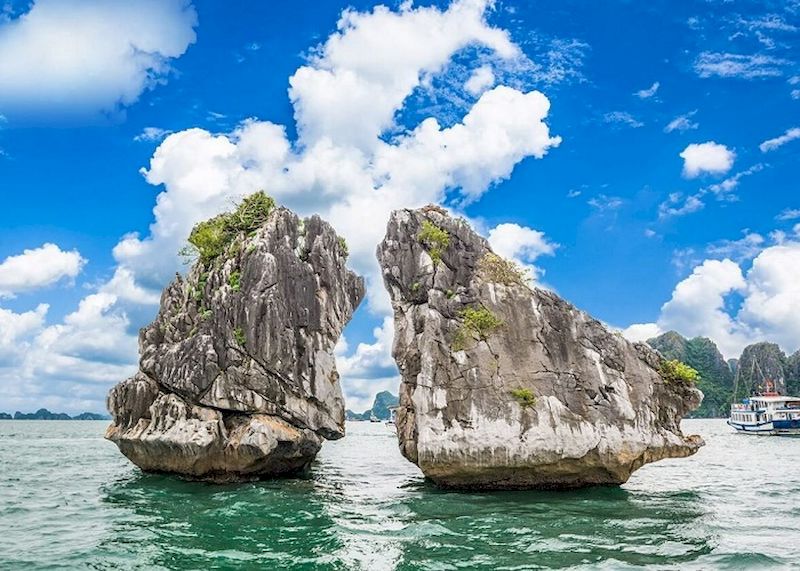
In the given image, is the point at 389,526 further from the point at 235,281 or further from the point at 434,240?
the point at 235,281

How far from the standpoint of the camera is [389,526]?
1675cm

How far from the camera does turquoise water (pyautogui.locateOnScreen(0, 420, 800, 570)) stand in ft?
44.3

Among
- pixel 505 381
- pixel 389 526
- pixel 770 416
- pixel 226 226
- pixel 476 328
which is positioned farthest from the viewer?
pixel 770 416

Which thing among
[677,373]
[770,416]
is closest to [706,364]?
[770,416]

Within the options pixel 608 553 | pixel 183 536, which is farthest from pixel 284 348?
pixel 608 553

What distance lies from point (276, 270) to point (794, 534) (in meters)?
19.5

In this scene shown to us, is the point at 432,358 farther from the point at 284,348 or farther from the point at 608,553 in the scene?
the point at 608,553

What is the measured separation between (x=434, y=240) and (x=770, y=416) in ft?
209

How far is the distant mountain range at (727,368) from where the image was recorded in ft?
447

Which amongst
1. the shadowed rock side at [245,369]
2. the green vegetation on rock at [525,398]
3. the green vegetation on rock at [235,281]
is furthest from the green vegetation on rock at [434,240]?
the green vegetation on rock at [235,281]

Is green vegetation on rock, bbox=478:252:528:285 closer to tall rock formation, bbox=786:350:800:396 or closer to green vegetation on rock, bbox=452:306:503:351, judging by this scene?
green vegetation on rock, bbox=452:306:503:351

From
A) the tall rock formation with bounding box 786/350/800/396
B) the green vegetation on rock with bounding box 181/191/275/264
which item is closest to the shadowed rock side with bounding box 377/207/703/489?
the green vegetation on rock with bounding box 181/191/275/264

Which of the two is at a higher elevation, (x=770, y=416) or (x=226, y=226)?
(x=226, y=226)

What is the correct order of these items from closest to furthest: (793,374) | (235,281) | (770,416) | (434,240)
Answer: (434,240) → (235,281) → (770,416) → (793,374)
